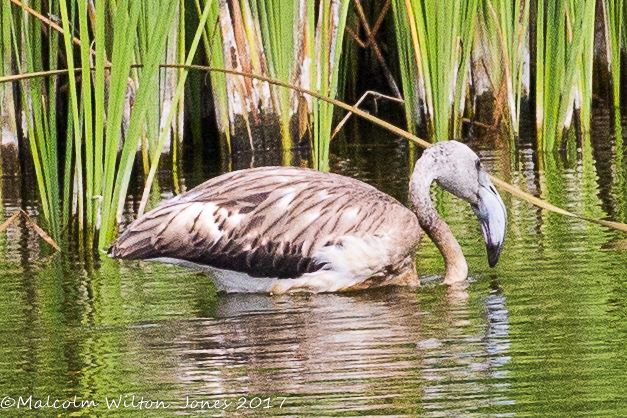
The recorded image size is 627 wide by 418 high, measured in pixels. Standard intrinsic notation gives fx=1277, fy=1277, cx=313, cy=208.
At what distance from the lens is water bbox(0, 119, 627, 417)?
3.72 metres

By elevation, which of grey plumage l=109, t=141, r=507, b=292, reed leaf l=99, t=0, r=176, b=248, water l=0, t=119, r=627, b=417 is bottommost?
water l=0, t=119, r=627, b=417

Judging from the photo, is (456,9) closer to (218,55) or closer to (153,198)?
(218,55)

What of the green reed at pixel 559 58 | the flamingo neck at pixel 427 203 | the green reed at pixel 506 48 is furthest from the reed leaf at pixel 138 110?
the green reed at pixel 506 48

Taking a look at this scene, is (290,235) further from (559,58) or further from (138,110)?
(559,58)

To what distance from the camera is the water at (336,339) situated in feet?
12.2

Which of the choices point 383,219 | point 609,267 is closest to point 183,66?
point 383,219

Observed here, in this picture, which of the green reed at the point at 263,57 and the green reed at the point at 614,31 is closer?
the green reed at the point at 263,57

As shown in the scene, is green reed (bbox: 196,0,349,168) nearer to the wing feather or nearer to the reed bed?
the reed bed

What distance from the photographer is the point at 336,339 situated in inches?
179

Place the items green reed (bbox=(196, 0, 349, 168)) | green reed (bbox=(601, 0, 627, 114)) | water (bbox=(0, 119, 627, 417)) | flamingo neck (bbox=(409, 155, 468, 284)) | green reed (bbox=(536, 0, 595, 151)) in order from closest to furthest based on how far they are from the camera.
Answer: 1. water (bbox=(0, 119, 627, 417))
2. flamingo neck (bbox=(409, 155, 468, 284))
3. green reed (bbox=(536, 0, 595, 151))
4. green reed (bbox=(196, 0, 349, 168))
5. green reed (bbox=(601, 0, 627, 114))

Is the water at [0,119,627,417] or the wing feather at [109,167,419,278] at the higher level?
the wing feather at [109,167,419,278]

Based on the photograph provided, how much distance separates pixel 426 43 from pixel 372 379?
4901 millimetres

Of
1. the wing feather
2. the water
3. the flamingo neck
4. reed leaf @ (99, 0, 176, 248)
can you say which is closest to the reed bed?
reed leaf @ (99, 0, 176, 248)

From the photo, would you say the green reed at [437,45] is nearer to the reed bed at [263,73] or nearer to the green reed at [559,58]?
the reed bed at [263,73]
